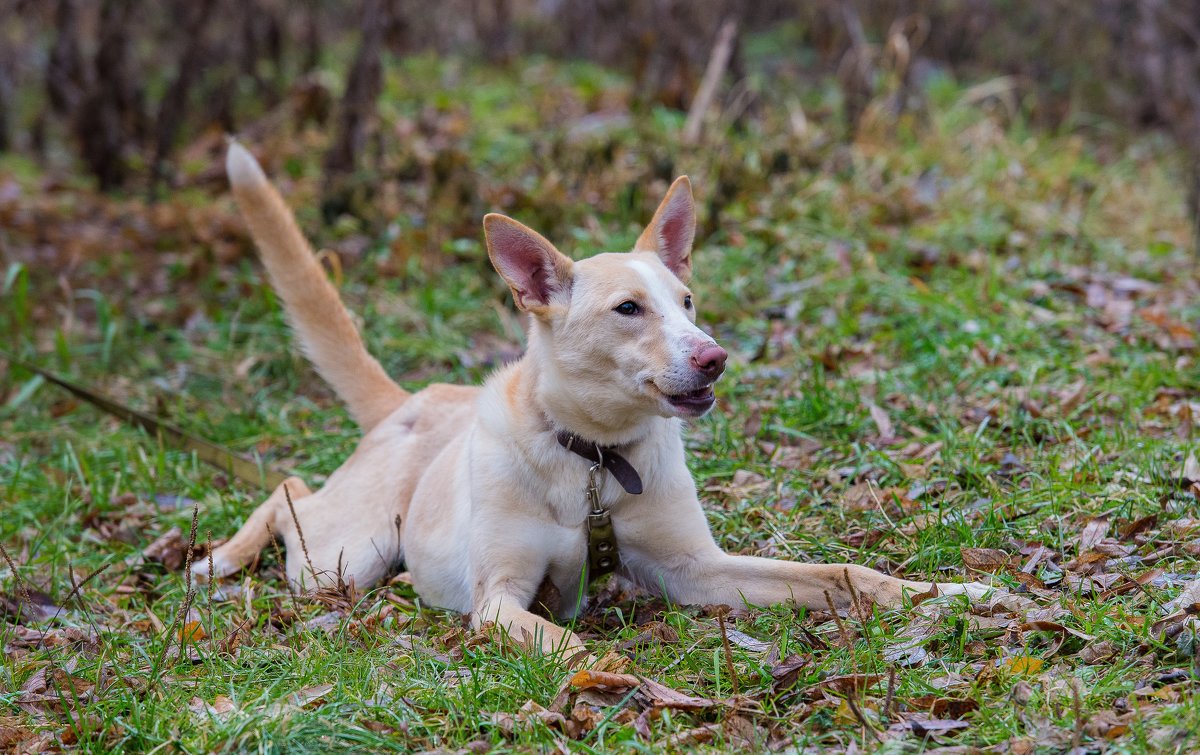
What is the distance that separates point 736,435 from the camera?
15.5 ft

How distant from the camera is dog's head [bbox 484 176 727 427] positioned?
3.24 m

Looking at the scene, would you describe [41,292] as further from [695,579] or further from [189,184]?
[695,579]

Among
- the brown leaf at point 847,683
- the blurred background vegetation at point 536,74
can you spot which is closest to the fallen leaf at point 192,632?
the brown leaf at point 847,683

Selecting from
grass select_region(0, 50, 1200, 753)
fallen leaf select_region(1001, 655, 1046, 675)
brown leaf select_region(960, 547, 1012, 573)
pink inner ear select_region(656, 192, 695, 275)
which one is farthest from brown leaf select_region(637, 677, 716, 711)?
pink inner ear select_region(656, 192, 695, 275)

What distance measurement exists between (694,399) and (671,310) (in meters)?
0.33

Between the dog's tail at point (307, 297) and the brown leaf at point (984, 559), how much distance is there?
92.4 inches

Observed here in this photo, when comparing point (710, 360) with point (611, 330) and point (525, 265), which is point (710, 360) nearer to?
point (611, 330)

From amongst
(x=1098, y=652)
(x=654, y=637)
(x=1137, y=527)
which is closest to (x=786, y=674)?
(x=654, y=637)

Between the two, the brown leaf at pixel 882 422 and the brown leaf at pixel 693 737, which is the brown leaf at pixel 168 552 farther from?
the brown leaf at pixel 882 422

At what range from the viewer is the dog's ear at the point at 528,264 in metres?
3.51

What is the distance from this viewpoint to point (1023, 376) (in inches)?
195

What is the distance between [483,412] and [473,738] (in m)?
1.32

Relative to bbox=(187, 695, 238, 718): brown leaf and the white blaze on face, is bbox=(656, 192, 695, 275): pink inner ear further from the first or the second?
bbox=(187, 695, 238, 718): brown leaf

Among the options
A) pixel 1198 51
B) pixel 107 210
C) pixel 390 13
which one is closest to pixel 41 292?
pixel 107 210
